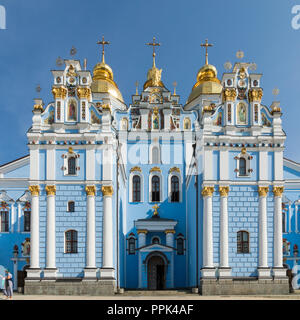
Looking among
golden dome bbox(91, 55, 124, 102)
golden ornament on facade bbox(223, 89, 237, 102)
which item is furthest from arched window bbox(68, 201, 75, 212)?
golden dome bbox(91, 55, 124, 102)

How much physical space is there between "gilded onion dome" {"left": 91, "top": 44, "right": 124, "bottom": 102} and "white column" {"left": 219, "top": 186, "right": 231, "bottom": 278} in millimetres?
17539

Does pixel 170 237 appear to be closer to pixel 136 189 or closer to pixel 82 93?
pixel 136 189

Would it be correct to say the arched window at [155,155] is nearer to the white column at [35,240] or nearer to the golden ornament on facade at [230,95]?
the golden ornament on facade at [230,95]

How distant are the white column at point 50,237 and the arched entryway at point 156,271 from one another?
808 centimetres

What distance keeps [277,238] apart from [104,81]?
2102 centimetres

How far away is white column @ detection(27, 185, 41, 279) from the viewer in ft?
97.8

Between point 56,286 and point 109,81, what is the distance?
21.2 m

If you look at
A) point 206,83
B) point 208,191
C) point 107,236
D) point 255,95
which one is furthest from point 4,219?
point 206,83

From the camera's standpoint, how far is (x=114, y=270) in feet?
101

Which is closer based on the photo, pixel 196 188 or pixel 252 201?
pixel 252 201

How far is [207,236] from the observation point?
30.5 m

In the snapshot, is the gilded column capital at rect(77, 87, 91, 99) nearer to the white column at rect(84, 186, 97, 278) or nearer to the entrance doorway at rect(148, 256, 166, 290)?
the white column at rect(84, 186, 97, 278)

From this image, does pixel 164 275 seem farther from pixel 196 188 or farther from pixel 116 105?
pixel 116 105
